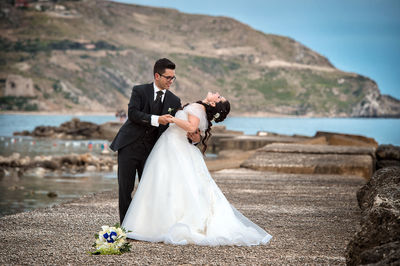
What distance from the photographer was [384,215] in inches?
157

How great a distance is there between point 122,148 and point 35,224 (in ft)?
5.38

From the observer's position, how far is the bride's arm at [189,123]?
18.6ft

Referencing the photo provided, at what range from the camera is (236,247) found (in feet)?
17.6

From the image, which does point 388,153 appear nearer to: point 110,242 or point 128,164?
point 128,164

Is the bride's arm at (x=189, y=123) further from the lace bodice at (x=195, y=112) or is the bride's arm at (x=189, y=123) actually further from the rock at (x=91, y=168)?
the rock at (x=91, y=168)

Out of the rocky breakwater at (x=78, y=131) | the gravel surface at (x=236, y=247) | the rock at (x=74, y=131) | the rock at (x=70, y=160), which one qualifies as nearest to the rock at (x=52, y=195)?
the gravel surface at (x=236, y=247)

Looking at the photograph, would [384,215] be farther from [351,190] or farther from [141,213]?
[351,190]

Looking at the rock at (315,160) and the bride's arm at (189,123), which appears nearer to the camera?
the bride's arm at (189,123)

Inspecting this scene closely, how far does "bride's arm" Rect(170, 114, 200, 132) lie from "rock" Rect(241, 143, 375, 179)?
27.6 ft

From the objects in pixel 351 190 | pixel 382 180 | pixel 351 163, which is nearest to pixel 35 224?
pixel 382 180

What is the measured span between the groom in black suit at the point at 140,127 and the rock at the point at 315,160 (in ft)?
27.1

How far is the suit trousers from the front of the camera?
5914mm

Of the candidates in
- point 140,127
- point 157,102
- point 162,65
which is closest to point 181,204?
point 140,127

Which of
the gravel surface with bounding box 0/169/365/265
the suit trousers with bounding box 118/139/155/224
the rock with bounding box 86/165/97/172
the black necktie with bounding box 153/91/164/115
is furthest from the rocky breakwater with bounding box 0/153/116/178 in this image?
the black necktie with bounding box 153/91/164/115
